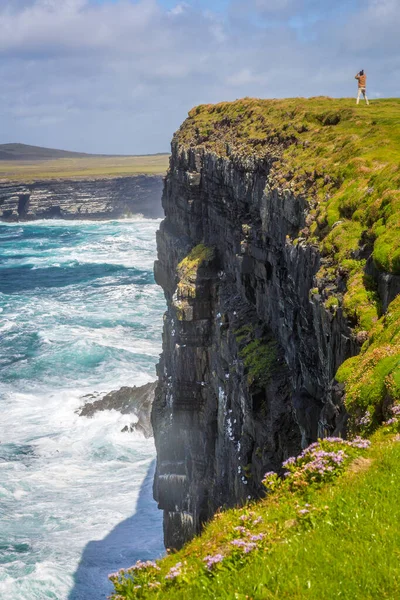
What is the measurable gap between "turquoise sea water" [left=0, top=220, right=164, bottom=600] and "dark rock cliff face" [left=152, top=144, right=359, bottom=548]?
4781 millimetres

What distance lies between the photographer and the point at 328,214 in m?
19.5

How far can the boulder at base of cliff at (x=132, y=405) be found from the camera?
1971 inches

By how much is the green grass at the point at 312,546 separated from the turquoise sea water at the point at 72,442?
79.3 feet

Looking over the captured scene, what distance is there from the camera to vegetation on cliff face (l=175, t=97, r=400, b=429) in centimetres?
1258

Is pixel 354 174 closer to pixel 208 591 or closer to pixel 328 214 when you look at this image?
pixel 328 214

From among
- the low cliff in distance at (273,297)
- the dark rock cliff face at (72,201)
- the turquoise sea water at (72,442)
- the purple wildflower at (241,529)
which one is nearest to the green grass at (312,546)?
the purple wildflower at (241,529)

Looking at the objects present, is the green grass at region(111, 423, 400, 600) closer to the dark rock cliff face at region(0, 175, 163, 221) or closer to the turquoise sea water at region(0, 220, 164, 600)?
the turquoise sea water at region(0, 220, 164, 600)

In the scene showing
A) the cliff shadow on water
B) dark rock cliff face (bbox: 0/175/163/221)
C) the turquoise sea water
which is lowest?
the cliff shadow on water

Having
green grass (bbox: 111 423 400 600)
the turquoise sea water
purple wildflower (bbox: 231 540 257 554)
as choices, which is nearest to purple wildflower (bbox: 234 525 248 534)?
green grass (bbox: 111 423 400 600)

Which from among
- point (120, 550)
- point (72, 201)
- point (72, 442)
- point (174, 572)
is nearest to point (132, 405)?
point (72, 442)

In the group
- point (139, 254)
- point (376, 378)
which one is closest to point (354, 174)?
point (376, 378)

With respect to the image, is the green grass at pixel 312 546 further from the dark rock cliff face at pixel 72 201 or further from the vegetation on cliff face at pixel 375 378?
the dark rock cliff face at pixel 72 201

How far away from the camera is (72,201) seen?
180375 millimetres

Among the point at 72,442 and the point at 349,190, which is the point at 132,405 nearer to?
the point at 72,442
